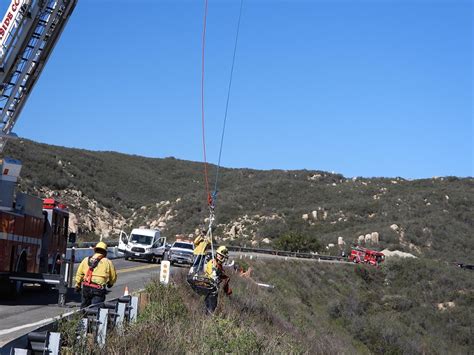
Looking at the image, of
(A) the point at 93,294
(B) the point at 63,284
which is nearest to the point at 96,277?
(A) the point at 93,294

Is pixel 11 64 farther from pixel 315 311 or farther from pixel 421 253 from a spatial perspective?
pixel 421 253

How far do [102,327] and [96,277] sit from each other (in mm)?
3140

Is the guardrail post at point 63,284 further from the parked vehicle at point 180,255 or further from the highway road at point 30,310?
the parked vehicle at point 180,255

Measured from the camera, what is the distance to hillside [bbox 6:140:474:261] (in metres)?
73.8

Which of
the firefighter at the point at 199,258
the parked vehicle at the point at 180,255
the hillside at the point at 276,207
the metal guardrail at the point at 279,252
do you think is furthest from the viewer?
the hillside at the point at 276,207

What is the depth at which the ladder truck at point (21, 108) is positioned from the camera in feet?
57.3

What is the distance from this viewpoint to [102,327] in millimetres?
10609

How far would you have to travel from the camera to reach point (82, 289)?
13.8m

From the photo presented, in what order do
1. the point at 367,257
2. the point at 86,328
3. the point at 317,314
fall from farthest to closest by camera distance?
the point at 367,257 → the point at 317,314 → the point at 86,328

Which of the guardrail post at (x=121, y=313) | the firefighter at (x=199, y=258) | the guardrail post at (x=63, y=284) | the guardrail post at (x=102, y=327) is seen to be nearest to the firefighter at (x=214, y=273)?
the firefighter at (x=199, y=258)

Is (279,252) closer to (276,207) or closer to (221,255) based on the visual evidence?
(276,207)

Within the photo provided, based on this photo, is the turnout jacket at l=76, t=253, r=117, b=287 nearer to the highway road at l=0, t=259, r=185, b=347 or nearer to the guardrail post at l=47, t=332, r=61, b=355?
the highway road at l=0, t=259, r=185, b=347

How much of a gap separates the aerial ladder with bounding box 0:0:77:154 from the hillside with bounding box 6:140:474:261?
131 feet

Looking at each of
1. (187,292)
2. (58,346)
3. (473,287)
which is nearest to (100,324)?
(58,346)
